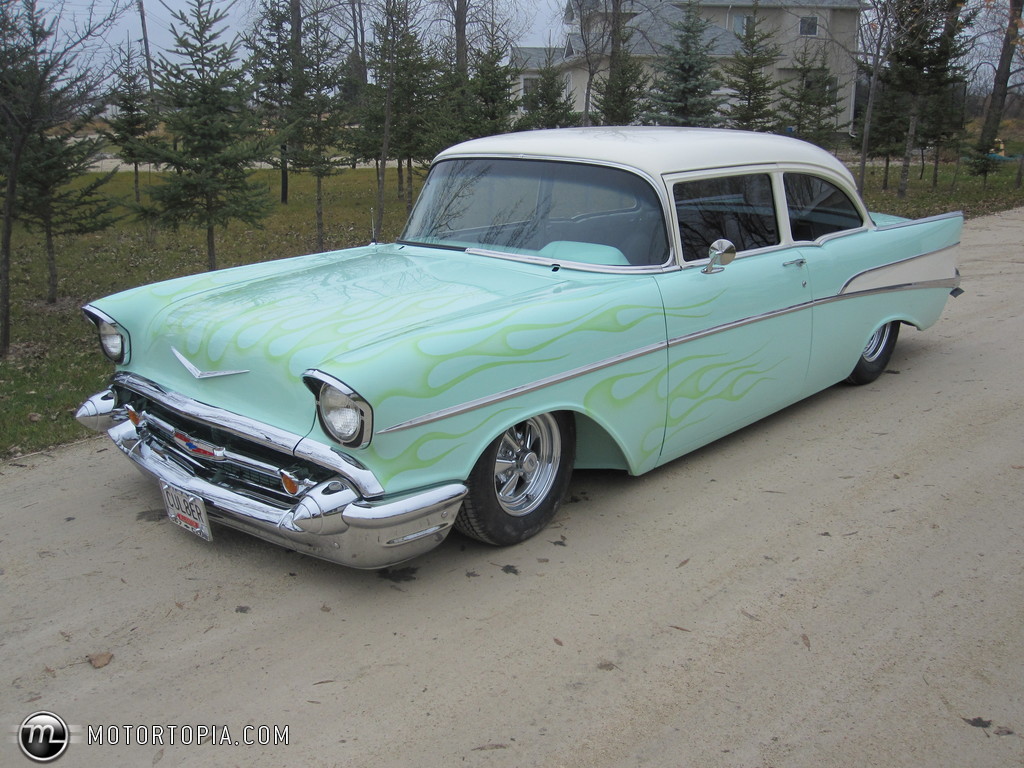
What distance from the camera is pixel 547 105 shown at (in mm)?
17609

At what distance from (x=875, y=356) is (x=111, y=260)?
448 inches

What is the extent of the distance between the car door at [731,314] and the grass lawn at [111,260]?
11.5 feet

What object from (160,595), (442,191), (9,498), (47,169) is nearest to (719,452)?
(442,191)

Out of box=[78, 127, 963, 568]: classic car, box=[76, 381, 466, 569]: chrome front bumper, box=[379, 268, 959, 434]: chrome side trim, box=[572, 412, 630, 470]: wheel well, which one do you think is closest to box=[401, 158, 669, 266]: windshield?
box=[78, 127, 963, 568]: classic car

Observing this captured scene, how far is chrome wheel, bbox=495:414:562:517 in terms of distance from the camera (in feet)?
11.9

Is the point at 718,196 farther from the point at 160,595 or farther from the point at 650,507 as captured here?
the point at 160,595

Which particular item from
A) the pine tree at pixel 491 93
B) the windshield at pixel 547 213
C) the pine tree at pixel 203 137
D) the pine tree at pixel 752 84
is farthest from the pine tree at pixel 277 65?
the windshield at pixel 547 213

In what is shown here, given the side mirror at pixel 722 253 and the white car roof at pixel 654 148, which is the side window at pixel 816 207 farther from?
the side mirror at pixel 722 253

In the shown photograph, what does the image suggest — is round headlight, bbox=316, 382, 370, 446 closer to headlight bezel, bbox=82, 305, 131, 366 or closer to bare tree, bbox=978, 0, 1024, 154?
headlight bezel, bbox=82, 305, 131, 366

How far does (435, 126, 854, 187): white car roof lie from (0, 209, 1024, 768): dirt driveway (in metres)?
1.55

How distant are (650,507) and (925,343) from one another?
3768 mm

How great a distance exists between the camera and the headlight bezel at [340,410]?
2947mm

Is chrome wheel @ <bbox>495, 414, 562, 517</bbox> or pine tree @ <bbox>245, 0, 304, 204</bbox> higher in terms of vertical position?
pine tree @ <bbox>245, 0, 304, 204</bbox>

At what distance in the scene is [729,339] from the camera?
4.32m
